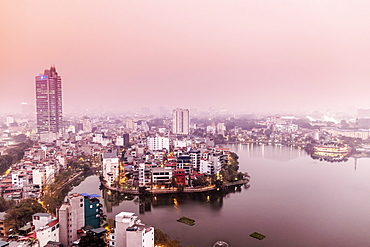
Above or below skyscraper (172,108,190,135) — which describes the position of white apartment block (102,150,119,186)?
below

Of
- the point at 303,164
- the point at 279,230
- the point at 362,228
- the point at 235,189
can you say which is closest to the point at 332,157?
the point at 303,164

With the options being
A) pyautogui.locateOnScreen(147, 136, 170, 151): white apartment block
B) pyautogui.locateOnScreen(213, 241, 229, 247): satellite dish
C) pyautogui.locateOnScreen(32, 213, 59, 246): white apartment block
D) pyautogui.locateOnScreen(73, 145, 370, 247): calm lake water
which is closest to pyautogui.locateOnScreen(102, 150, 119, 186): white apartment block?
pyautogui.locateOnScreen(73, 145, 370, 247): calm lake water

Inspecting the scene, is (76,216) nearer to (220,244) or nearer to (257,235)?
(220,244)

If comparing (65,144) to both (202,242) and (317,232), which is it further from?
(317,232)

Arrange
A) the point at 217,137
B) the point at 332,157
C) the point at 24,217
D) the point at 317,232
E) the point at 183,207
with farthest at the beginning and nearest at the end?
the point at 217,137, the point at 332,157, the point at 183,207, the point at 317,232, the point at 24,217

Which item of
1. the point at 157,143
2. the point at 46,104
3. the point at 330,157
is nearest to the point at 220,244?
the point at 157,143

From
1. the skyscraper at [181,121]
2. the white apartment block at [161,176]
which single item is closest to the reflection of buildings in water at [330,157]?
the white apartment block at [161,176]

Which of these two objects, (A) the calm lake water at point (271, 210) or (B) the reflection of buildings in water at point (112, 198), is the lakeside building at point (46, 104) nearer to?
(A) the calm lake water at point (271, 210)

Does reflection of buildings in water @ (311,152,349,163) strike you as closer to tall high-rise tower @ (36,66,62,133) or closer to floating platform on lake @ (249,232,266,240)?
floating platform on lake @ (249,232,266,240)
